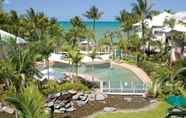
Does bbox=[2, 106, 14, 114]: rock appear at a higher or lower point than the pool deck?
lower

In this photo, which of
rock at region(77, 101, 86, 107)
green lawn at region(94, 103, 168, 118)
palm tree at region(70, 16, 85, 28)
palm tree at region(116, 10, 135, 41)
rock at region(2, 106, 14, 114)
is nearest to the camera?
green lawn at region(94, 103, 168, 118)

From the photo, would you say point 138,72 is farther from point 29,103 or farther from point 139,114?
point 29,103

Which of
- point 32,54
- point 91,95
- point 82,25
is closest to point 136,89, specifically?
point 91,95

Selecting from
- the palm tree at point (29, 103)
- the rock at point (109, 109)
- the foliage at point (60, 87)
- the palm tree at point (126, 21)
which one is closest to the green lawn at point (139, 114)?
the rock at point (109, 109)


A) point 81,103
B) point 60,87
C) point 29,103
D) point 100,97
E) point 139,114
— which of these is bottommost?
point 139,114

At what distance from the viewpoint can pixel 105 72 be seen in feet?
115

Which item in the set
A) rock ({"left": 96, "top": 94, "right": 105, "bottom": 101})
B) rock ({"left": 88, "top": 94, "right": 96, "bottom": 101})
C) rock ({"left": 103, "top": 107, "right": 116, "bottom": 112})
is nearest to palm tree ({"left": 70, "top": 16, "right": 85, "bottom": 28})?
rock ({"left": 96, "top": 94, "right": 105, "bottom": 101})

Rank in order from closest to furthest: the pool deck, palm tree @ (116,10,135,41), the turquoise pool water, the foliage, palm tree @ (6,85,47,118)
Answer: palm tree @ (6,85,47,118)
the foliage
the pool deck
the turquoise pool water
palm tree @ (116,10,135,41)

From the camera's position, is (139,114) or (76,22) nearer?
(139,114)

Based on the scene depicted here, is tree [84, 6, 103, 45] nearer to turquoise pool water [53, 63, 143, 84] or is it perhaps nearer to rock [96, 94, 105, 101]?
turquoise pool water [53, 63, 143, 84]

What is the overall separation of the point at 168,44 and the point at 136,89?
16001mm

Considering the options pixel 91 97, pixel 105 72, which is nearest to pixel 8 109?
pixel 91 97

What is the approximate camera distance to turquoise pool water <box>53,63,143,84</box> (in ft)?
103

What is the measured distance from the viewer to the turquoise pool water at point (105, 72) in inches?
1242
